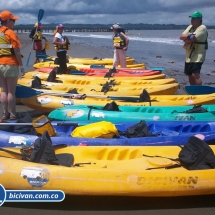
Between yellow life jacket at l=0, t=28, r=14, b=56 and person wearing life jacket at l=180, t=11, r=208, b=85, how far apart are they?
288 cm

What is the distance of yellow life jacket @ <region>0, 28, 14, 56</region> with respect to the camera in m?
4.50

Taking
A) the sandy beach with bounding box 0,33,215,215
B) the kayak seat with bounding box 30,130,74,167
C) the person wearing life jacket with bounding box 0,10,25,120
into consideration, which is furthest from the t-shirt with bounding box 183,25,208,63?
the kayak seat with bounding box 30,130,74,167

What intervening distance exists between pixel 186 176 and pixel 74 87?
4.06 metres

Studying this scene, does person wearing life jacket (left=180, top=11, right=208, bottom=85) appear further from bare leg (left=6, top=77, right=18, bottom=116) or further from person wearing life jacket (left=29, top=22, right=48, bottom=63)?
person wearing life jacket (left=29, top=22, right=48, bottom=63)

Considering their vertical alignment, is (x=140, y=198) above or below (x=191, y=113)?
below

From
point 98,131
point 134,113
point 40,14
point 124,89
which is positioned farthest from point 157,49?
point 98,131

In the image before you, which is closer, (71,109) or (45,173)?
(45,173)

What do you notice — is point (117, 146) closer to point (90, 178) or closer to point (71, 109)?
point (90, 178)

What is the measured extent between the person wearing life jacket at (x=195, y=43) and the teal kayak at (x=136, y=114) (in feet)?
3.96

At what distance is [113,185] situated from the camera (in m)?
2.77

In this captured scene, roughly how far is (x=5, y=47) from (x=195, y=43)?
3.25m

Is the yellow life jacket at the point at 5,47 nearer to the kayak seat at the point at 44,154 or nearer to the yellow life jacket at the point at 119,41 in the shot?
the kayak seat at the point at 44,154

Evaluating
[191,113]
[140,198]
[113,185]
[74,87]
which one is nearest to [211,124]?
[191,113]

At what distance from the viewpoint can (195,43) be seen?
583 cm
